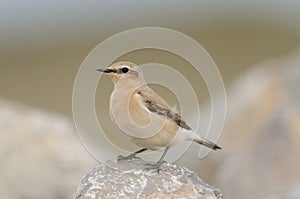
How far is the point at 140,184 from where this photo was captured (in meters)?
11.6

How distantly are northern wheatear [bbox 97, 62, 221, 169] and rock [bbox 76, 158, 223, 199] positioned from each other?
0.95 ft

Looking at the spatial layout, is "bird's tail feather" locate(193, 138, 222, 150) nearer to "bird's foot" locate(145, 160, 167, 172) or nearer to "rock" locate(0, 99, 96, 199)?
"bird's foot" locate(145, 160, 167, 172)

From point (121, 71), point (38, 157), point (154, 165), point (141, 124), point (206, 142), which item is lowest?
point (154, 165)

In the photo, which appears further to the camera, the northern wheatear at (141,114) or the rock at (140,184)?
the northern wheatear at (141,114)

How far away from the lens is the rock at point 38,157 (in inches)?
645

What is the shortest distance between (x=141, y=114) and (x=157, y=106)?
339 mm

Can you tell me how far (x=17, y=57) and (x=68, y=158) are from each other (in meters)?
23.5

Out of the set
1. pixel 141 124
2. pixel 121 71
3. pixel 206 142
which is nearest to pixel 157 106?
pixel 141 124

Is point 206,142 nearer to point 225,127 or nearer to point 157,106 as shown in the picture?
point 157,106

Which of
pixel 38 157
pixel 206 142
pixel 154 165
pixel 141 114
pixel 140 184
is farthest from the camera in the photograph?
pixel 38 157

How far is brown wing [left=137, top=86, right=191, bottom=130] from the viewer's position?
12547mm

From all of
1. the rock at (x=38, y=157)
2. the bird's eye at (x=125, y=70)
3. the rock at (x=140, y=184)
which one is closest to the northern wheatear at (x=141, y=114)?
the bird's eye at (x=125, y=70)

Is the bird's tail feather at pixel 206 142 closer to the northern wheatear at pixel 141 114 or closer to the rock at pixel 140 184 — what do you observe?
the northern wheatear at pixel 141 114

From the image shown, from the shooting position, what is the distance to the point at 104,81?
87.4 feet
